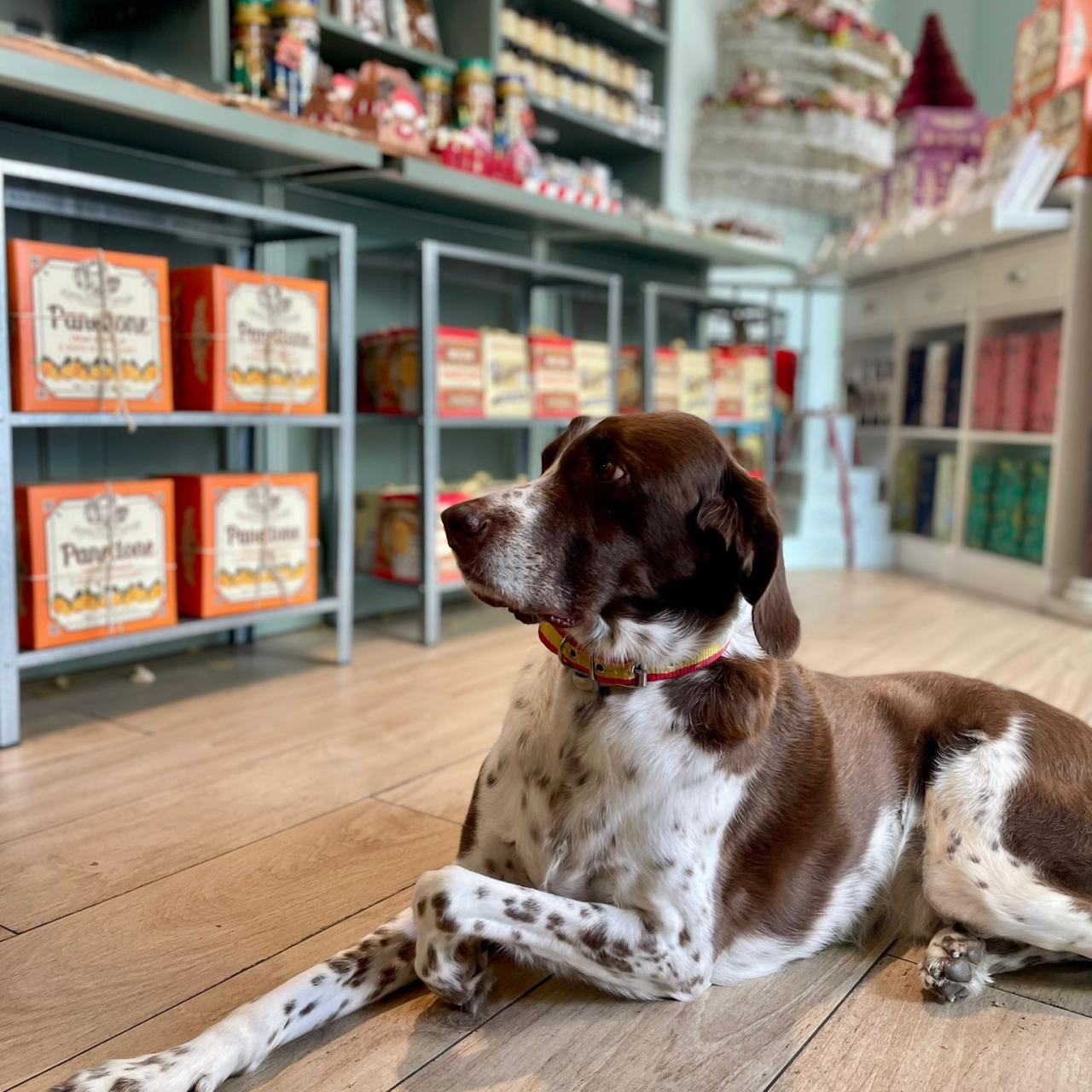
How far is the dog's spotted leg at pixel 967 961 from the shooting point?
4.36 ft

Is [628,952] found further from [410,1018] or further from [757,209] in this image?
[757,209]

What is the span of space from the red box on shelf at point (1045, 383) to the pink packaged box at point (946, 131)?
5.66 ft

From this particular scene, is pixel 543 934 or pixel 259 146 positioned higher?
pixel 259 146

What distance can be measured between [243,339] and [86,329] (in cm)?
42

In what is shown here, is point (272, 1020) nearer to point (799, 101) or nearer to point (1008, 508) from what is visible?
point (1008, 508)

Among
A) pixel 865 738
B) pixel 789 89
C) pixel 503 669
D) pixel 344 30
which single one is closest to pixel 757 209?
pixel 789 89

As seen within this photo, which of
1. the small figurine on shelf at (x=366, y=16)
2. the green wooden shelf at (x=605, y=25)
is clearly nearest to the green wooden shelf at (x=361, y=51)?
the small figurine on shelf at (x=366, y=16)

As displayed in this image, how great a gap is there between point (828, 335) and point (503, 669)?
4.94 metres

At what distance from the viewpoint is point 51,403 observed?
217 cm

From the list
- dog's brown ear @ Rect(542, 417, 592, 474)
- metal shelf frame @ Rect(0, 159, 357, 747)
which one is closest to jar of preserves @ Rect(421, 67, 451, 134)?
metal shelf frame @ Rect(0, 159, 357, 747)

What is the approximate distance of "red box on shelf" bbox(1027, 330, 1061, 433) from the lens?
409cm

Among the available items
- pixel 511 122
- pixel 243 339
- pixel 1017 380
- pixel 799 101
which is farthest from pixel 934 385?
pixel 243 339

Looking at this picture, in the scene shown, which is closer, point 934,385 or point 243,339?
point 243,339

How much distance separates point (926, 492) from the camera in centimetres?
512
